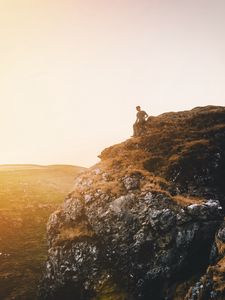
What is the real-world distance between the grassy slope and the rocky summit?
497 cm

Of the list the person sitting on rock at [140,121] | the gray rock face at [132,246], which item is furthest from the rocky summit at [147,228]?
the person sitting on rock at [140,121]

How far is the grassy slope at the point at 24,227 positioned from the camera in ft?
106

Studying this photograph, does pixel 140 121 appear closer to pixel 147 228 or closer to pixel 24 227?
pixel 147 228

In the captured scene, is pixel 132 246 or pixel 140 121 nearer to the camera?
pixel 132 246

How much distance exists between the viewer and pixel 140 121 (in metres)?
40.1

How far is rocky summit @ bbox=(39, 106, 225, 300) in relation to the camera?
24078mm

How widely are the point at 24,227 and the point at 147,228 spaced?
76.1 feet

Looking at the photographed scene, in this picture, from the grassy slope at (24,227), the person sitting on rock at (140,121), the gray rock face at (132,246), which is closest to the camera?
the gray rock face at (132,246)

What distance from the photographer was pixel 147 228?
26.5m

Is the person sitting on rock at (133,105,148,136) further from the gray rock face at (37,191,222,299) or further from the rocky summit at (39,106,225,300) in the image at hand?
the gray rock face at (37,191,222,299)

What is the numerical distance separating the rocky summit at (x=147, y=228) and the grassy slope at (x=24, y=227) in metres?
4.97

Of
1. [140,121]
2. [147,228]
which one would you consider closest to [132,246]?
[147,228]

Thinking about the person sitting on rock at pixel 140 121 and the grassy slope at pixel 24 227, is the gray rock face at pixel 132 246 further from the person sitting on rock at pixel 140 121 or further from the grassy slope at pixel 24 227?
the person sitting on rock at pixel 140 121

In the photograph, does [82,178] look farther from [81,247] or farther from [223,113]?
[223,113]
